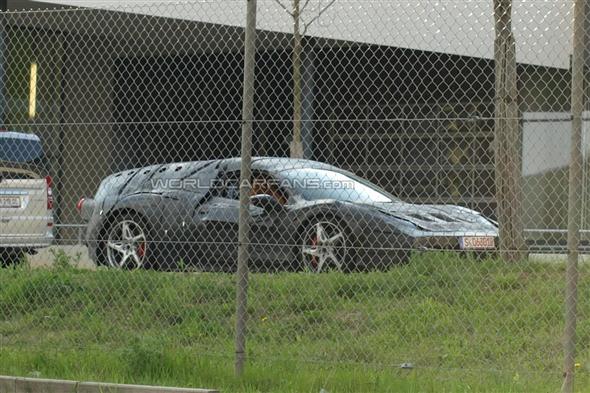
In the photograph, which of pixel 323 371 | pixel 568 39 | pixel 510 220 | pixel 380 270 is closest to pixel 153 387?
→ pixel 323 371

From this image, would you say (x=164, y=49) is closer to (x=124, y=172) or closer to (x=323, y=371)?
(x=124, y=172)

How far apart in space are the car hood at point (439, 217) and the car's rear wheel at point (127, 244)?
1.94m

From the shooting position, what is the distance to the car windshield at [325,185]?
8898 millimetres

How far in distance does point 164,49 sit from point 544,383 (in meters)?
4.95

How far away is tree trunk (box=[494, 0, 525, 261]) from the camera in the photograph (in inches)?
321

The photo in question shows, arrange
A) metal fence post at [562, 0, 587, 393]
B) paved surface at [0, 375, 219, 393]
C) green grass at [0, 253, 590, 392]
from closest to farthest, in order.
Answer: metal fence post at [562, 0, 587, 393] < paved surface at [0, 375, 219, 393] < green grass at [0, 253, 590, 392]

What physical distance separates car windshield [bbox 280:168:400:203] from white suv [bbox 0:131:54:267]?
2338 mm

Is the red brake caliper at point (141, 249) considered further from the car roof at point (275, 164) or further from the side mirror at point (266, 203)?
the side mirror at point (266, 203)

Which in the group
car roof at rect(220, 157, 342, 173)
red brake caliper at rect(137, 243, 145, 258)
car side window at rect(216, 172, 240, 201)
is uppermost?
car roof at rect(220, 157, 342, 173)

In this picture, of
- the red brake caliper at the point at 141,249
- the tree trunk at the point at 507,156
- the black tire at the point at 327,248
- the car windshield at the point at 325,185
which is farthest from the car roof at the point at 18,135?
the tree trunk at the point at 507,156

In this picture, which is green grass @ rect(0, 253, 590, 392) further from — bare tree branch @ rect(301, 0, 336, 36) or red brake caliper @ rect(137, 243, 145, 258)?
bare tree branch @ rect(301, 0, 336, 36)

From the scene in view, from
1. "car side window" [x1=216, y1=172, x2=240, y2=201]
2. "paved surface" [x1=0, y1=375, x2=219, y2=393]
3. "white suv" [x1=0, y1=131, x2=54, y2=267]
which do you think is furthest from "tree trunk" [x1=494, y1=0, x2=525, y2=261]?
"white suv" [x1=0, y1=131, x2=54, y2=267]

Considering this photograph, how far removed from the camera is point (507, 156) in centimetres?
923

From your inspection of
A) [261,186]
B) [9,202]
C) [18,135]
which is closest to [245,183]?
[261,186]
